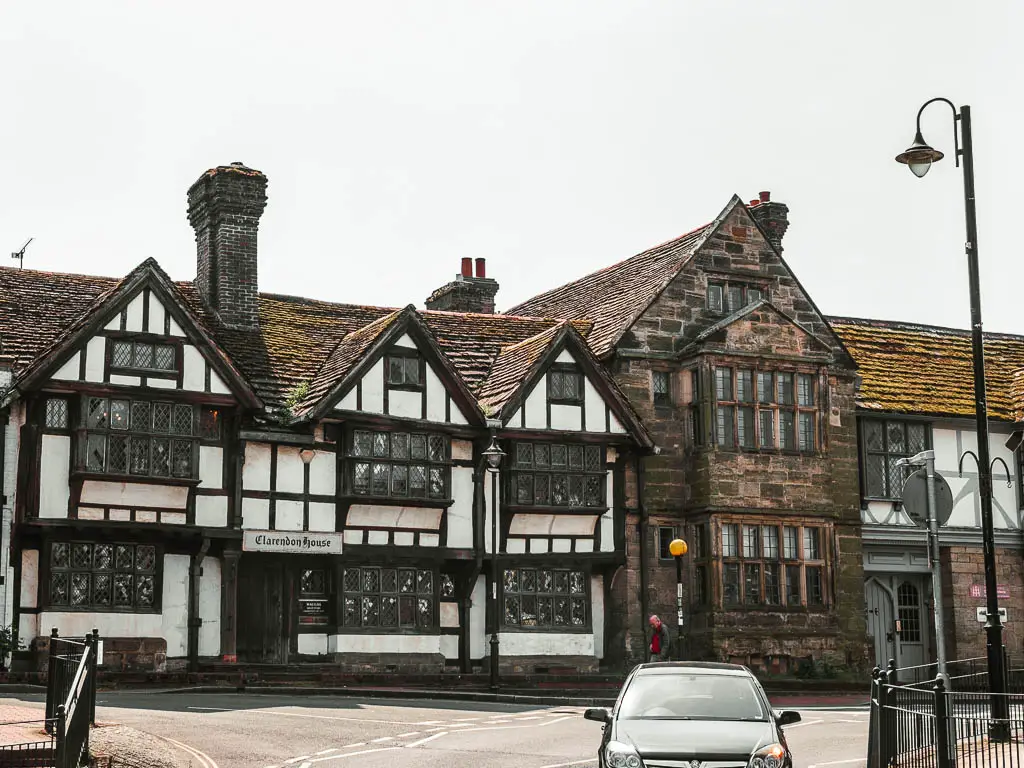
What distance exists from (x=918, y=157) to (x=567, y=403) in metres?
14.1

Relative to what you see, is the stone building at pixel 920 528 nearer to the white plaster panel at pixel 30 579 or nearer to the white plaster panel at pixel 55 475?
the white plaster panel at pixel 55 475

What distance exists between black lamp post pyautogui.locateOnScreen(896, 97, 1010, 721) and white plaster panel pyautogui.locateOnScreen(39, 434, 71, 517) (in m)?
16.0

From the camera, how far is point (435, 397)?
1212 inches

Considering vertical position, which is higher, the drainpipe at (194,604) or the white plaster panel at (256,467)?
the white plaster panel at (256,467)

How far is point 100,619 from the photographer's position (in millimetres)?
27234

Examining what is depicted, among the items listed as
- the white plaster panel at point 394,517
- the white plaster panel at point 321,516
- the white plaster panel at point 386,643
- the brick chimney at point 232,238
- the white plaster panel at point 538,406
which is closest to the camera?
the white plaster panel at point 386,643

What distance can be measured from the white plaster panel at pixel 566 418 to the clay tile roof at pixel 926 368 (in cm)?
776

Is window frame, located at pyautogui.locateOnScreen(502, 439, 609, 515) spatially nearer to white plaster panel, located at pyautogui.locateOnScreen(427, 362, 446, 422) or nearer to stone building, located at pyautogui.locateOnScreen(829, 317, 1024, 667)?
white plaster panel, located at pyautogui.locateOnScreen(427, 362, 446, 422)

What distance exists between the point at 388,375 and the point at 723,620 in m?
9.06

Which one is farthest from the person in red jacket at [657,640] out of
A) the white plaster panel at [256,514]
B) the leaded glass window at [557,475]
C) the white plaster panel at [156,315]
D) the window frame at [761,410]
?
the white plaster panel at [156,315]

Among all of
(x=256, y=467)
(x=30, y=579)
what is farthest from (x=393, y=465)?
(x=30, y=579)

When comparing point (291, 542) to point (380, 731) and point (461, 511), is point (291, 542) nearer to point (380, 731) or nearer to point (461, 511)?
point (461, 511)

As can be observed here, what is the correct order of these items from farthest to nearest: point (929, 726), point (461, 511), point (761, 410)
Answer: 1. point (761, 410)
2. point (461, 511)
3. point (929, 726)

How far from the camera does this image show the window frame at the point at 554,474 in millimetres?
31359
